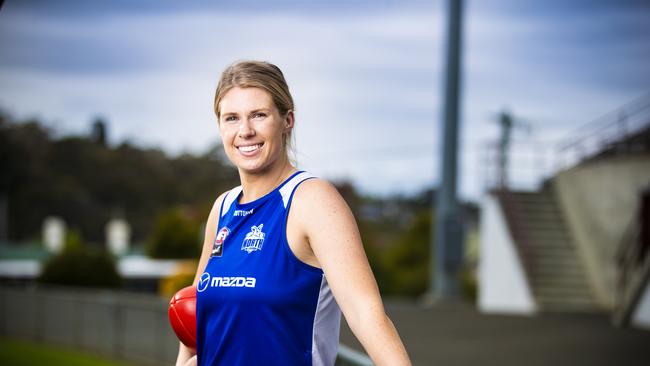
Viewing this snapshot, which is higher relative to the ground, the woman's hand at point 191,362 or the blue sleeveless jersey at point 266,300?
the blue sleeveless jersey at point 266,300

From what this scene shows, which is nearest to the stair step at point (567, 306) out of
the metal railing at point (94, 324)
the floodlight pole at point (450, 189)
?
the floodlight pole at point (450, 189)

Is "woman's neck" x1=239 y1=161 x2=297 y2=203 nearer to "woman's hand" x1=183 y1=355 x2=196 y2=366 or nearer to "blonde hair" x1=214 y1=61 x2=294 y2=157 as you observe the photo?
"blonde hair" x1=214 y1=61 x2=294 y2=157

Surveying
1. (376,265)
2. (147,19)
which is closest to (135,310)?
(376,265)

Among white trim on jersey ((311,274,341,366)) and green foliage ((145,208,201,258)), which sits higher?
white trim on jersey ((311,274,341,366))

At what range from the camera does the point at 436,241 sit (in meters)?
20.2

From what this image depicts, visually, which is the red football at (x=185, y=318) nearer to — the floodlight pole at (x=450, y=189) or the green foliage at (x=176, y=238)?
the floodlight pole at (x=450, y=189)

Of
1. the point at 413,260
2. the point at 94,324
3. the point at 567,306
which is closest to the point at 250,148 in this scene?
the point at 94,324

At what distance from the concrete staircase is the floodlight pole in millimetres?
1317

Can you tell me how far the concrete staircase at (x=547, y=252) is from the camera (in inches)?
743

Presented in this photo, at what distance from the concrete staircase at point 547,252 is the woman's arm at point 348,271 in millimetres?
17061

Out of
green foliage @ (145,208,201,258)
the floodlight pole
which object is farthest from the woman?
green foliage @ (145,208,201,258)

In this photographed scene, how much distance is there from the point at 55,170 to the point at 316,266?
218ft

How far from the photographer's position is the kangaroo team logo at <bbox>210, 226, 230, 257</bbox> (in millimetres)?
2469

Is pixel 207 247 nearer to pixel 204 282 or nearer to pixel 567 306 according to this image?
pixel 204 282
